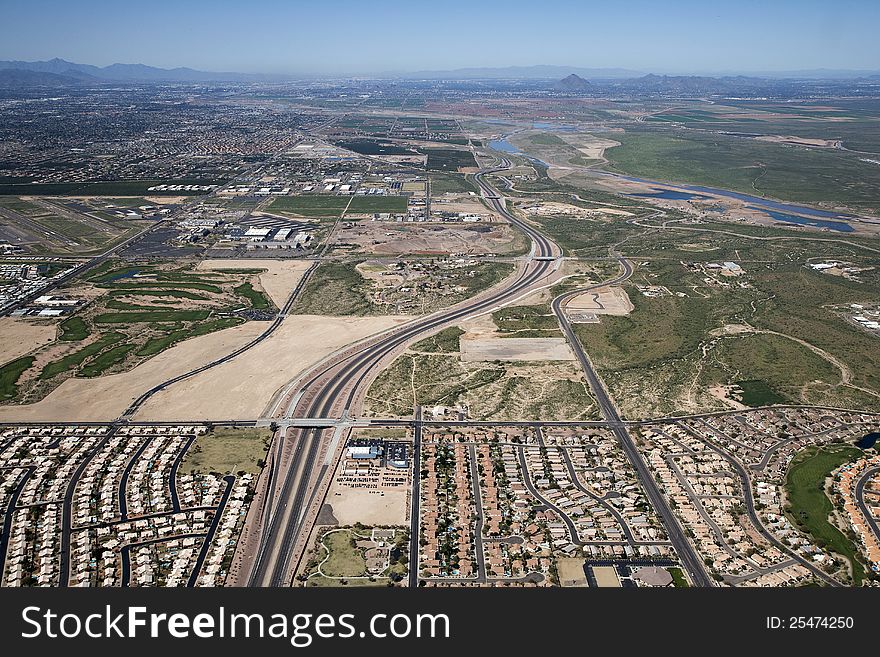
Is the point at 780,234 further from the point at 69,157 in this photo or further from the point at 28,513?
the point at 69,157

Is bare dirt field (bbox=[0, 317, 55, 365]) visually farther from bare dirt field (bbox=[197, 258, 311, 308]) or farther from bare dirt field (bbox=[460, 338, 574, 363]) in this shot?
bare dirt field (bbox=[460, 338, 574, 363])

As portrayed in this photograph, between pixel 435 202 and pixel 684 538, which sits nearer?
pixel 684 538

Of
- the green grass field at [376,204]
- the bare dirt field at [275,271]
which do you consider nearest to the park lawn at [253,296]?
the bare dirt field at [275,271]

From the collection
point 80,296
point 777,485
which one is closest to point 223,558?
point 777,485

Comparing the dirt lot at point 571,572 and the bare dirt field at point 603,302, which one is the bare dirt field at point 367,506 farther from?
the bare dirt field at point 603,302

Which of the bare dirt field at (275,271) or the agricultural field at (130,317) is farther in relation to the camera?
the bare dirt field at (275,271)

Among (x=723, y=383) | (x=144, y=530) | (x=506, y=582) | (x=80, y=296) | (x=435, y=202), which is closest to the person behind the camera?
(x=506, y=582)

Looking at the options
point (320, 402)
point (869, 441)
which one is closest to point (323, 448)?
point (320, 402)
